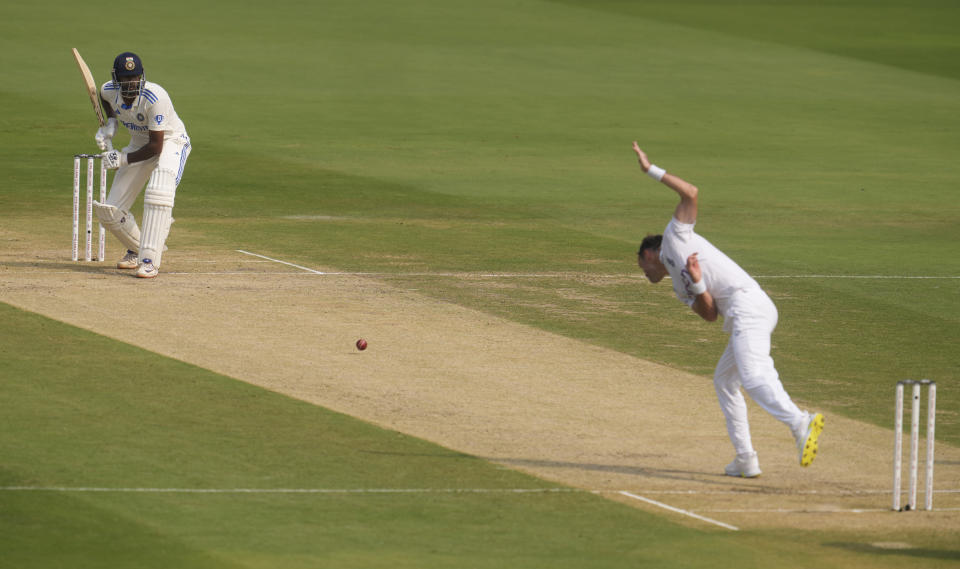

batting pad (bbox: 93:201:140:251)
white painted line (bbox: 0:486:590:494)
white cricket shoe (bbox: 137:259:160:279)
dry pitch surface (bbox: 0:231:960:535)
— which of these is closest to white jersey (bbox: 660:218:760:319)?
dry pitch surface (bbox: 0:231:960:535)

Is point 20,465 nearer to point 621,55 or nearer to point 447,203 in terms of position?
point 447,203

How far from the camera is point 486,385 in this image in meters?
13.4

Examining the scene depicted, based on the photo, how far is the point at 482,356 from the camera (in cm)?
1449

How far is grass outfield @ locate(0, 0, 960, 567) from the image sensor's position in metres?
9.69

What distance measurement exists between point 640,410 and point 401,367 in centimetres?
217

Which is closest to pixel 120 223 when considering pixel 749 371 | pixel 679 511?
pixel 749 371

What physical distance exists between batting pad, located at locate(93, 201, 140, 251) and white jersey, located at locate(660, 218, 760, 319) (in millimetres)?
8762

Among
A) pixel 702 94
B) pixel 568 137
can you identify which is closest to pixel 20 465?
pixel 568 137

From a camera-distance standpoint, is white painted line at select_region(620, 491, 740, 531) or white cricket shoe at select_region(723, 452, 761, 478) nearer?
white painted line at select_region(620, 491, 740, 531)

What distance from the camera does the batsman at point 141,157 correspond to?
17719mm

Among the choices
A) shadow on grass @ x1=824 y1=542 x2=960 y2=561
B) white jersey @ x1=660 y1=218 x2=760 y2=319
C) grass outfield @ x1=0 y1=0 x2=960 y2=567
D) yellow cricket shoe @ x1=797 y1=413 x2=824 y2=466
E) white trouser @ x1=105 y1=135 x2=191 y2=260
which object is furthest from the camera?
white trouser @ x1=105 y1=135 x2=191 y2=260

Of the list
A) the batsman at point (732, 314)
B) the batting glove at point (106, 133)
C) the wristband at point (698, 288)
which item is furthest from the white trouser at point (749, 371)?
the batting glove at point (106, 133)

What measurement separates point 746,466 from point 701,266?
1.26 meters

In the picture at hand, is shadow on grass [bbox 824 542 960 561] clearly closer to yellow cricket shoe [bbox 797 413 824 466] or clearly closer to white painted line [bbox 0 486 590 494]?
yellow cricket shoe [bbox 797 413 824 466]
